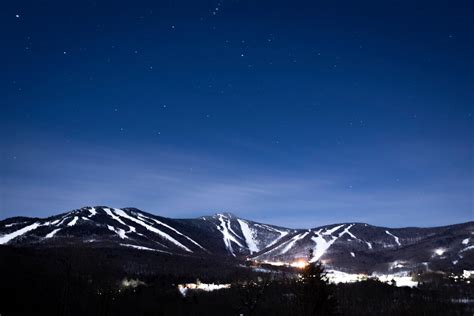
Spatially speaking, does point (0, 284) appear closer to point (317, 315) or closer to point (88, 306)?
point (88, 306)

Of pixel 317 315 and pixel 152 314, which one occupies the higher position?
pixel 317 315

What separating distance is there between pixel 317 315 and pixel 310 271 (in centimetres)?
621

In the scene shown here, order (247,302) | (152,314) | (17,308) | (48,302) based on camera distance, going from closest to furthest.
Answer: (247,302) → (17,308) → (48,302) → (152,314)

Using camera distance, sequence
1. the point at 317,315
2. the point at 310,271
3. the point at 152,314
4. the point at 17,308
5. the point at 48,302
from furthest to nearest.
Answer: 1. the point at 152,314
2. the point at 48,302
3. the point at 17,308
4. the point at 310,271
5. the point at 317,315

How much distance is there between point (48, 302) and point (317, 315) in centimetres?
16200

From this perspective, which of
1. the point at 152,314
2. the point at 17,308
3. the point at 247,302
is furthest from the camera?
the point at 152,314

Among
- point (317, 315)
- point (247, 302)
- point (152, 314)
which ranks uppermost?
point (247, 302)

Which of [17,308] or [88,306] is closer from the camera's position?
[17,308]

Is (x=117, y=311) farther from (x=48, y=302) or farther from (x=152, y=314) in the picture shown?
(x=48, y=302)

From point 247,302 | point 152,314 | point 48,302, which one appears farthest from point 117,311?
point 247,302

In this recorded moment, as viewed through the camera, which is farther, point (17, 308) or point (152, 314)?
point (152, 314)

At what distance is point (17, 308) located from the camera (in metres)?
173

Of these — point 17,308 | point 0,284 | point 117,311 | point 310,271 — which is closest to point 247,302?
point 310,271

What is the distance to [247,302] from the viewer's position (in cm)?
1487
